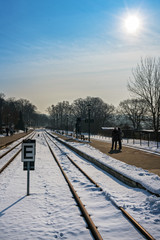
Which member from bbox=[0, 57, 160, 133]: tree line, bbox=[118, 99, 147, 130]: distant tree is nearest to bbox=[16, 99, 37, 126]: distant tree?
bbox=[0, 57, 160, 133]: tree line

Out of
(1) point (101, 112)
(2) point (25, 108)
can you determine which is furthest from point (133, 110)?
(2) point (25, 108)

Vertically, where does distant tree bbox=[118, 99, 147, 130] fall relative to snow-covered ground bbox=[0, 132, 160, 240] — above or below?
above

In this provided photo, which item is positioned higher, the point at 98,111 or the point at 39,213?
the point at 98,111

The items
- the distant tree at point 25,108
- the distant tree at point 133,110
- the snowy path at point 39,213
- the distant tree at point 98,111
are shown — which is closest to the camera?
the snowy path at point 39,213

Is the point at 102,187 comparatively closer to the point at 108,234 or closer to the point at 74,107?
the point at 108,234

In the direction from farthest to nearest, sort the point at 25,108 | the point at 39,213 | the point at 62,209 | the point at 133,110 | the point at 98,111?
the point at 25,108, the point at 98,111, the point at 133,110, the point at 62,209, the point at 39,213

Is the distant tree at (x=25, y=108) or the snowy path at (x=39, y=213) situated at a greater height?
the distant tree at (x=25, y=108)

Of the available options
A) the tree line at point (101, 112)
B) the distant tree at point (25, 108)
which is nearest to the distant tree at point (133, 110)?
the tree line at point (101, 112)

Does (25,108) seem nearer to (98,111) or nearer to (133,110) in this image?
(98,111)

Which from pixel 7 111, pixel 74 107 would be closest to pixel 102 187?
pixel 7 111

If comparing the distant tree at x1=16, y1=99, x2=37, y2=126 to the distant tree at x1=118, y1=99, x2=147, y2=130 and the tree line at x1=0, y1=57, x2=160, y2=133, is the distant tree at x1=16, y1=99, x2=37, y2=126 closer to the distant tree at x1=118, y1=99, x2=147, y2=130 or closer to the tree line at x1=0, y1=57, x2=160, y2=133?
the tree line at x1=0, y1=57, x2=160, y2=133

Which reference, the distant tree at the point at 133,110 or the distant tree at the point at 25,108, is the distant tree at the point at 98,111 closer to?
the distant tree at the point at 133,110

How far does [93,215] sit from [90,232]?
0.88 meters

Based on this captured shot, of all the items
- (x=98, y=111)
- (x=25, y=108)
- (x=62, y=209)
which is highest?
(x=25, y=108)
